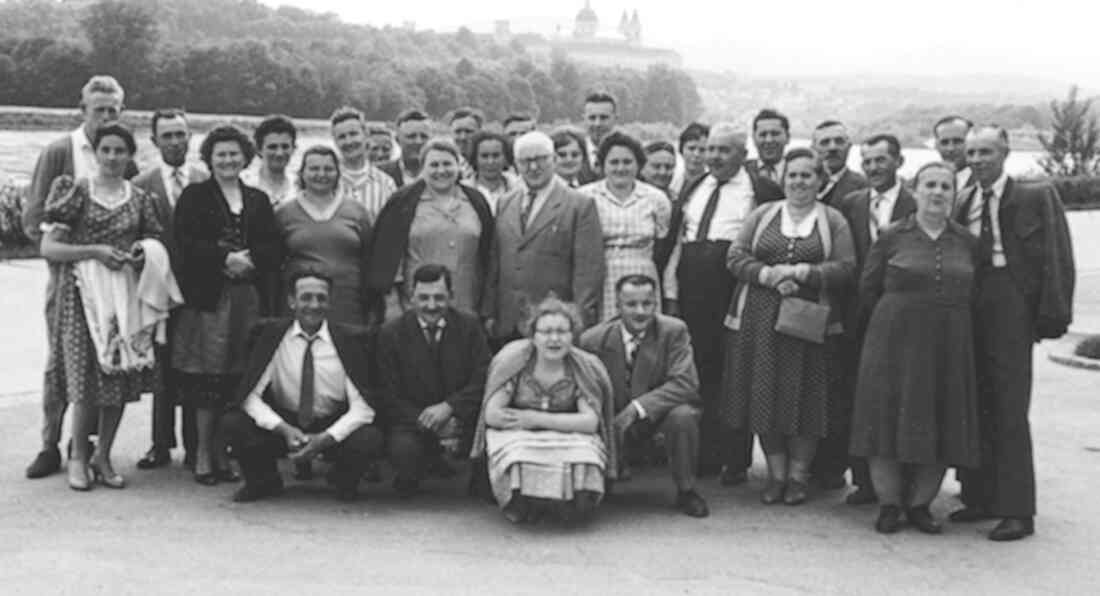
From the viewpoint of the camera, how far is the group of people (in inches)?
210

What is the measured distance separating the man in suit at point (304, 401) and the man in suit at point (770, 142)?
2446 mm

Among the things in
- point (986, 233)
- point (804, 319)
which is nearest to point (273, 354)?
point (804, 319)

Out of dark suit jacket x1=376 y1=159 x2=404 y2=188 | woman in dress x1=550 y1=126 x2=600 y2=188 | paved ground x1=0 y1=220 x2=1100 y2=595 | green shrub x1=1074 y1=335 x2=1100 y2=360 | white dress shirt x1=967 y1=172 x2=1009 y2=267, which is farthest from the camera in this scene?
green shrub x1=1074 y1=335 x2=1100 y2=360

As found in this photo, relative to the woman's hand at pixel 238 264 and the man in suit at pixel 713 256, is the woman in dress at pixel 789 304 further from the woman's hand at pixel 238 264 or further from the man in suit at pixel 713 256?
the woman's hand at pixel 238 264

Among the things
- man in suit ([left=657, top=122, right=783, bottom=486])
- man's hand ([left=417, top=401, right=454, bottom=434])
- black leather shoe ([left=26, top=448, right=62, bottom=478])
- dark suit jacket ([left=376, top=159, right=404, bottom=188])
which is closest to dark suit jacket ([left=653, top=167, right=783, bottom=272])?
man in suit ([left=657, top=122, right=783, bottom=486])

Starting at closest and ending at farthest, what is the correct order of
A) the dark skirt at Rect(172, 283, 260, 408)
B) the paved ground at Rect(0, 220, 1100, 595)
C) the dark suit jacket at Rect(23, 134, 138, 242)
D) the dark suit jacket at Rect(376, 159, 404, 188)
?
the paved ground at Rect(0, 220, 1100, 595), the dark skirt at Rect(172, 283, 260, 408), the dark suit jacket at Rect(23, 134, 138, 242), the dark suit jacket at Rect(376, 159, 404, 188)

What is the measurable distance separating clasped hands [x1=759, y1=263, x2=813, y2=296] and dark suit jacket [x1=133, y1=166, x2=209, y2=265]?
289cm

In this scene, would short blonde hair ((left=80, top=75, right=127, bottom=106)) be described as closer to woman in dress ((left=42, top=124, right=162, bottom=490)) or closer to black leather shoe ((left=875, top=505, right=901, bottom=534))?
woman in dress ((left=42, top=124, right=162, bottom=490))

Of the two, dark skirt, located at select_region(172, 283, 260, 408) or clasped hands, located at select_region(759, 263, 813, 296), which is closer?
clasped hands, located at select_region(759, 263, 813, 296)

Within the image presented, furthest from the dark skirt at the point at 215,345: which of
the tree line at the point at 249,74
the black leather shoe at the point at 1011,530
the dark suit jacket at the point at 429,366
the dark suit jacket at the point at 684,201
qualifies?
the tree line at the point at 249,74

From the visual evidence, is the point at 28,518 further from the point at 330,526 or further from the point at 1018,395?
the point at 1018,395

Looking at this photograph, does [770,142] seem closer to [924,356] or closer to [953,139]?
[953,139]

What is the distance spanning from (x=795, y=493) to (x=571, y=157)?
223 cm

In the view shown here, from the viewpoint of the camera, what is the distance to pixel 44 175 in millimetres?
6008
